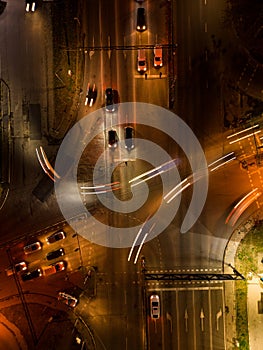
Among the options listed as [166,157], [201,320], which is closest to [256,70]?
[166,157]

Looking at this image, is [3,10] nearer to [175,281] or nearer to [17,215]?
[17,215]

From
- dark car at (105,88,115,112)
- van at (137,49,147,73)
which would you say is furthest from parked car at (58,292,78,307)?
van at (137,49,147,73)

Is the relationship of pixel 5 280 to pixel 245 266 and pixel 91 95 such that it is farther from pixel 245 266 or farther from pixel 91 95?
pixel 245 266

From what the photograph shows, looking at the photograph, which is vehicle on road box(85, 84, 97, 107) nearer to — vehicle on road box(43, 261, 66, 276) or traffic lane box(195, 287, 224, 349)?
vehicle on road box(43, 261, 66, 276)

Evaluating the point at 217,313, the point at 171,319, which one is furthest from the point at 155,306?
the point at 217,313

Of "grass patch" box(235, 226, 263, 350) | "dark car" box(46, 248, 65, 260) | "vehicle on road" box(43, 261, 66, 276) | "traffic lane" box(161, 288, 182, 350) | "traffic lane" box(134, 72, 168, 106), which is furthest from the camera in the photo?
"traffic lane" box(134, 72, 168, 106)

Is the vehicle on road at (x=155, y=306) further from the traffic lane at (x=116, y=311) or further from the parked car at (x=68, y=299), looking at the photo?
the parked car at (x=68, y=299)
